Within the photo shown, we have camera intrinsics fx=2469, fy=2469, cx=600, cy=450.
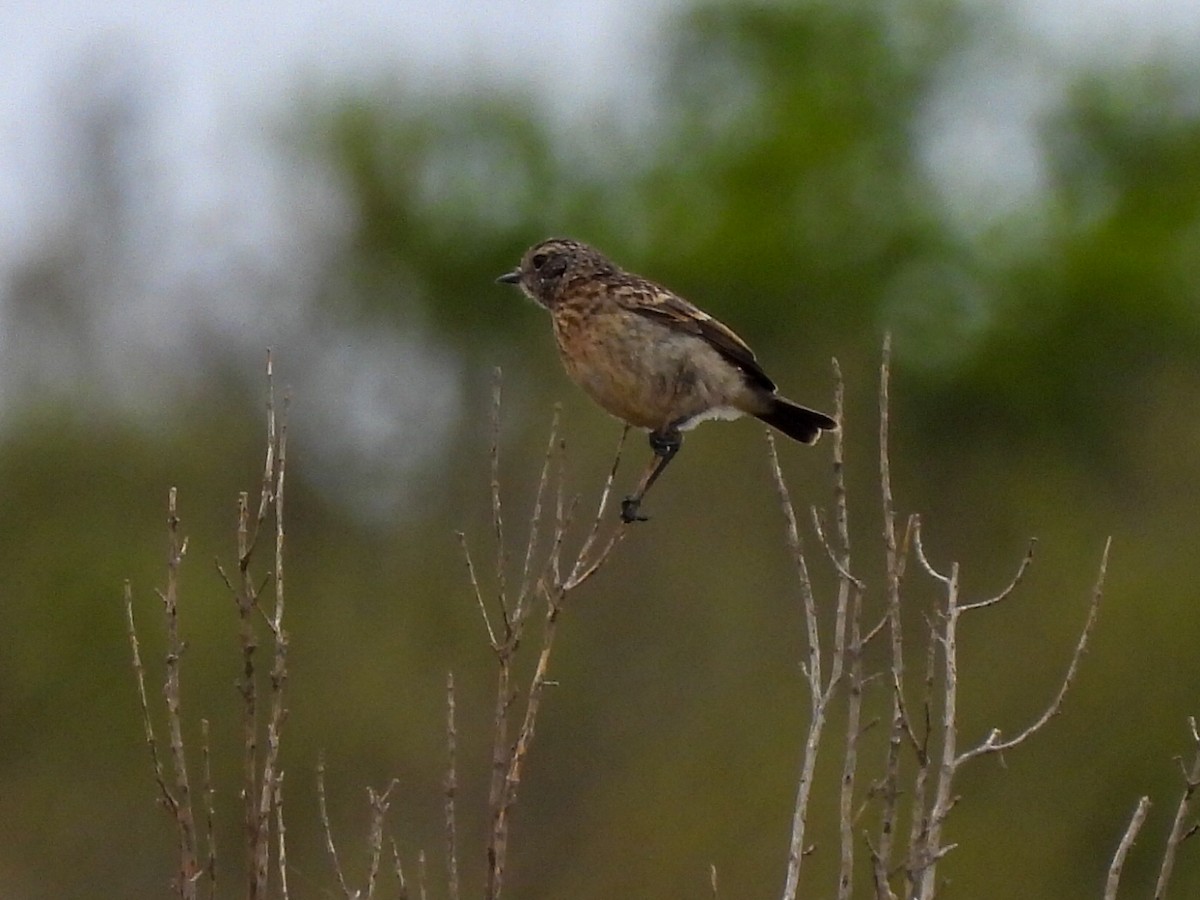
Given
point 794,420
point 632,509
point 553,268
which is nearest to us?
point 632,509

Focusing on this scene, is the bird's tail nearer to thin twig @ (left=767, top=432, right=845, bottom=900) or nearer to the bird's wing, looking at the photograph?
the bird's wing

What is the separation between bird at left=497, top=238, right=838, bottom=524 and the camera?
8469mm

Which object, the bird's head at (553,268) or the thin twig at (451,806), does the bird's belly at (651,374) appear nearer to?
the bird's head at (553,268)

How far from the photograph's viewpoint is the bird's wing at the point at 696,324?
869 centimetres

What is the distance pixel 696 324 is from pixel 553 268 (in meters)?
0.68

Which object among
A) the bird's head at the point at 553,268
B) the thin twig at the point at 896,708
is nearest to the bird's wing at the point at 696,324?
the bird's head at the point at 553,268

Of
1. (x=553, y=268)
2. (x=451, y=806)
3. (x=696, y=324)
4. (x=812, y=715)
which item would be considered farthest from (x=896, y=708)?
(x=553, y=268)

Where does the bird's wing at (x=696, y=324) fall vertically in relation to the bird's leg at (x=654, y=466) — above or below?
above

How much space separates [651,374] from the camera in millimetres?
8484

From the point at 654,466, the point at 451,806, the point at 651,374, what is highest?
the point at 651,374

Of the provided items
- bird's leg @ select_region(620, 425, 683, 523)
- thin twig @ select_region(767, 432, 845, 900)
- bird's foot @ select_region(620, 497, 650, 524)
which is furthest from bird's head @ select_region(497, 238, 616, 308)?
thin twig @ select_region(767, 432, 845, 900)

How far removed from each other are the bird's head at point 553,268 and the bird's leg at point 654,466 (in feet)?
2.54

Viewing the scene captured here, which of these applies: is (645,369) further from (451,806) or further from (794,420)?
(451,806)

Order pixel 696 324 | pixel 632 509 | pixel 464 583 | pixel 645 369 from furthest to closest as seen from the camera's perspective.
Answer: pixel 464 583 → pixel 696 324 → pixel 645 369 → pixel 632 509
